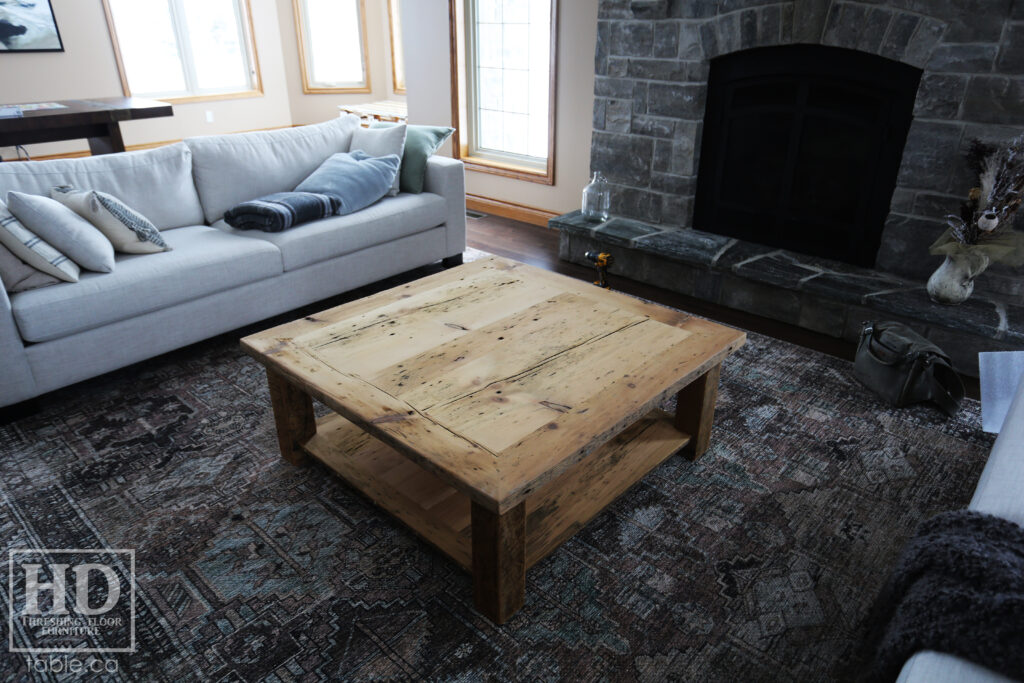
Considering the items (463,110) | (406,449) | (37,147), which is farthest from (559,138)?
(37,147)

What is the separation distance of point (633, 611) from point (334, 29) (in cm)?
794

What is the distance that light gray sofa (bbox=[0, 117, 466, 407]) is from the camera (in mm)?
2404

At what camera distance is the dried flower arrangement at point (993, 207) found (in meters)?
2.53

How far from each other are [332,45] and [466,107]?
3.76 metres

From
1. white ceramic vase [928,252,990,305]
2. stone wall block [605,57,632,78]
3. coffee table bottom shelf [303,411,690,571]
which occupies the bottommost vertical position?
coffee table bottom shelf [303,411,690,571]

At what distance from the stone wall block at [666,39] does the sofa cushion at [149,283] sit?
7.64ft

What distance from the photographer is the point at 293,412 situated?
2102 mm

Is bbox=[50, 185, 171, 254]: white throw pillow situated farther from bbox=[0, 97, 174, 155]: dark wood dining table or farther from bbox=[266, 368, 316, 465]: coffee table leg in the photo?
bbox=[0, 97, 174, 155]: dark wood dining table

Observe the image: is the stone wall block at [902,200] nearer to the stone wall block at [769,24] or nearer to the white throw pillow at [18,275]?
the stone wall block at [769,24]

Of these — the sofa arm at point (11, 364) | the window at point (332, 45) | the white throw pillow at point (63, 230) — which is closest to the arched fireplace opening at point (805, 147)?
the white throw pillow at point (63, 230)

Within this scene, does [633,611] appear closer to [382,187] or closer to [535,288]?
[535,288]

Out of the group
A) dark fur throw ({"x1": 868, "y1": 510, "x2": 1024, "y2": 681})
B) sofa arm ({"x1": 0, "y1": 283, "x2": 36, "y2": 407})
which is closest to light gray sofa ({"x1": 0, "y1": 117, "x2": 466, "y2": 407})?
sofa arm ({"x1": 0, "y1": 283, "x2": 36, "y2": 407})

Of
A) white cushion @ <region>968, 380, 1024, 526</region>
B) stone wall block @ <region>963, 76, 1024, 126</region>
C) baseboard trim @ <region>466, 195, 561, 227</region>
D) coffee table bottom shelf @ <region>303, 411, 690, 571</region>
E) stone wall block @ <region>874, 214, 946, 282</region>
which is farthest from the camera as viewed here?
baseboard trim @ <region>466, 195, 561, 227</region>

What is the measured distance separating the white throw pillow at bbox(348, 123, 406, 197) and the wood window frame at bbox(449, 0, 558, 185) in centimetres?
121
